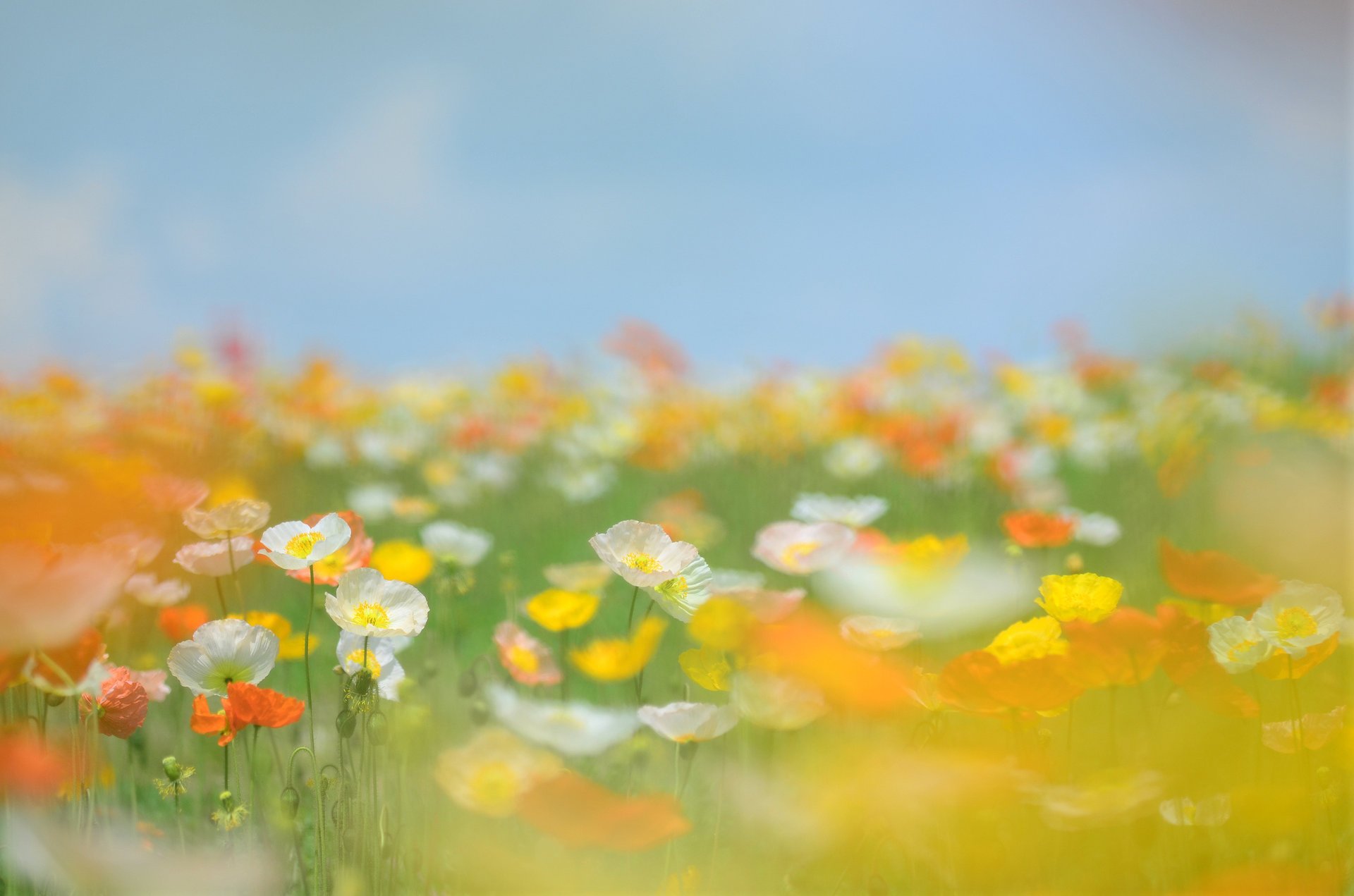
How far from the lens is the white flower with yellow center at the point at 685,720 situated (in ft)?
1.82

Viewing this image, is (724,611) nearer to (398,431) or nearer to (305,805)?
(305,805)

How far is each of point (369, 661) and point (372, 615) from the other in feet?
0.17

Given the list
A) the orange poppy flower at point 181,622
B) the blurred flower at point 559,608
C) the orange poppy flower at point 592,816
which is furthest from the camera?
the orange poppy flower at point 181,622

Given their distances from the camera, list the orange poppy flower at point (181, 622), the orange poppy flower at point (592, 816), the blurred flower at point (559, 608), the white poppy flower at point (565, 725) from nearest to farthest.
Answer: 1. the orange poppy flower at point (592, 816)
2. the white poppy flower at point (565, 725)
3. the blurred flower at point (559, 608)
4. the orange poppy flower at point (181, 622)

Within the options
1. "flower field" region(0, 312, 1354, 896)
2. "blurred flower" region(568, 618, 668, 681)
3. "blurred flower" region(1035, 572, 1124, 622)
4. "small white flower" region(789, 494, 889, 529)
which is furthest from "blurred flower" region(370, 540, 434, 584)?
"blurred flower" region(1035, 572, 1124, 622)

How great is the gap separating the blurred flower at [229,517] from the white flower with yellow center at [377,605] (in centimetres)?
11

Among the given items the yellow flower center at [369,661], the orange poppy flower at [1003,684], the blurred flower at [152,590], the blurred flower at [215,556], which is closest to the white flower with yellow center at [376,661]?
the yellow flower center at [369,661]

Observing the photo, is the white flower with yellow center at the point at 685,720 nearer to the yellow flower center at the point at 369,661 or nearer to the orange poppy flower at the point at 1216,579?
the yellow flower center at the point at 369,661

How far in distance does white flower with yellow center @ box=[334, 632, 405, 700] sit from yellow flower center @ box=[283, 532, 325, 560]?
0.19 feet

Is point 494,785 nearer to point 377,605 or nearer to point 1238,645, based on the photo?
point 377,605

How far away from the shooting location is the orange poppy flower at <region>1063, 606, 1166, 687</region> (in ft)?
1.86

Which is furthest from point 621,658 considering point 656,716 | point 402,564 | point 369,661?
point 402,564

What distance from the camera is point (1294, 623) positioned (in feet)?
1.97

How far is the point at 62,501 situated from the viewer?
801 millimetres
